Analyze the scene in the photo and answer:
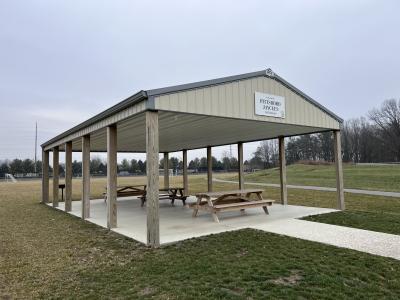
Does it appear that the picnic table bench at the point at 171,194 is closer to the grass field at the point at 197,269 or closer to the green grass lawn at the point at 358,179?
the grass field at the point at 197,269

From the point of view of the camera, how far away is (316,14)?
34.6 ft

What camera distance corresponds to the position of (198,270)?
444 cm

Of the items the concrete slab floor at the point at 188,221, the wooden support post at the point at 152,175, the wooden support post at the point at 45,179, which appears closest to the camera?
the wooden support post at the point at 152,175

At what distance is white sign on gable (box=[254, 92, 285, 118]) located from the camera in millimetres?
7832

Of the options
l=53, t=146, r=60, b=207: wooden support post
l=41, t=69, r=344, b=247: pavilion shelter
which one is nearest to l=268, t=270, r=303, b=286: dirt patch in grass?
l=41, t=69, r=344, b=247: pavilion shelter

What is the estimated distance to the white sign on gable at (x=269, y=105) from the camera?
783 cm

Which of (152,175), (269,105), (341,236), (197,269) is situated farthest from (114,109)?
(341,236)

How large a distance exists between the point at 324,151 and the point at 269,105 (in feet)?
209

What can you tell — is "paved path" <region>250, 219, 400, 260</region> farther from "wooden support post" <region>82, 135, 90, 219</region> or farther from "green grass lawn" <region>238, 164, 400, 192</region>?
"green grass lawn" <region>238, 164, 400, 192</region>

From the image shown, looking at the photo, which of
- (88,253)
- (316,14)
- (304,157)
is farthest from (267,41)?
Answer: (304,157)

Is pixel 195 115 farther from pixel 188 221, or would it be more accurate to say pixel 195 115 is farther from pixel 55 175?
pixel 55 175

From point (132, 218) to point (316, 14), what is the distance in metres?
8.65

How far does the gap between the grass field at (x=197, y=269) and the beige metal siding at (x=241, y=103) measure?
8.50 ft

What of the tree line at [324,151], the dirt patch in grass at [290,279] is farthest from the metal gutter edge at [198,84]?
the tree line at [324,151]
